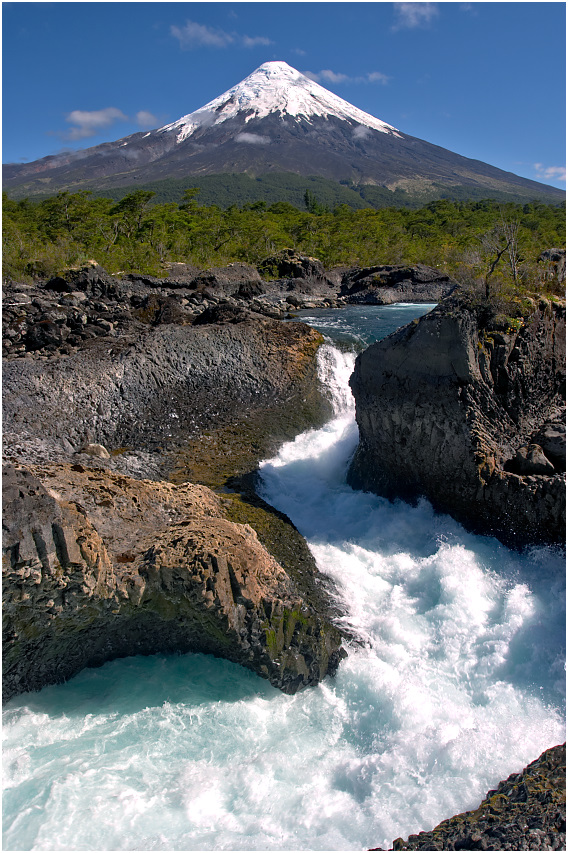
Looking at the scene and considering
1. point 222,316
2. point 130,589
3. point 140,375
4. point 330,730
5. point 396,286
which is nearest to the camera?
point 130,589

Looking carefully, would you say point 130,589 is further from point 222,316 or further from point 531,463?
point 222,316

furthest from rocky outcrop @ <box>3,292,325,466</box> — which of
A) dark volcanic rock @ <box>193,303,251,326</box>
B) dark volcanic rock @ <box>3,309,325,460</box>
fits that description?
dark volcanic rock @ <box>193,303,251,326</box>

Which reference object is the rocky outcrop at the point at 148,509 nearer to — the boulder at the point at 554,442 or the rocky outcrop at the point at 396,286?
the boulder at the point at 554,442

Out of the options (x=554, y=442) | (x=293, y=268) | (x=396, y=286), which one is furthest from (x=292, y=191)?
(x=554, y=442)

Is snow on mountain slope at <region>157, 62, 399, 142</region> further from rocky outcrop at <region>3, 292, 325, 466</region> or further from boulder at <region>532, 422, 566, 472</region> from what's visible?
boulder at <region>532, 422, 566, 472</region>

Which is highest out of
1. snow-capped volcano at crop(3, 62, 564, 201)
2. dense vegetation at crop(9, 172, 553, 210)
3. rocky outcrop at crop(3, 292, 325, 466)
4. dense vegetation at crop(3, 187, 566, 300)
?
snow-capped volcano at crop(3, 62, 564, 201)

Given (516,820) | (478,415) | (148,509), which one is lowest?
(516,820)
